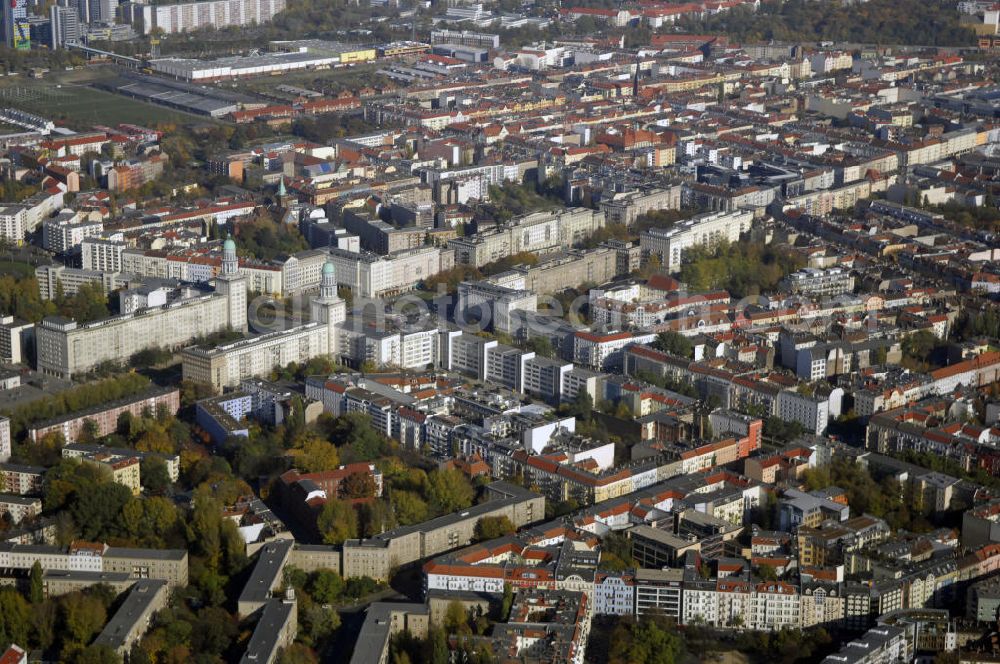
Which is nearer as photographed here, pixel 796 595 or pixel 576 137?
pixel 796 595

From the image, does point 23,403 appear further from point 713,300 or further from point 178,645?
point 713,300

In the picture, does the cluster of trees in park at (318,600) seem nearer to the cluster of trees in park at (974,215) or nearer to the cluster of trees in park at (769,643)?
the cluster of trees in park at (769,643)

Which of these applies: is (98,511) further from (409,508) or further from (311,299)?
(311,299)

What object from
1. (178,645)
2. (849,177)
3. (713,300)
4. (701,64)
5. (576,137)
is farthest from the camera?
(701,64)

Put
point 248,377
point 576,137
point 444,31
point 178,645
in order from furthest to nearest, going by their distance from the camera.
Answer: point 444,31 < point 576,137 < point 248,377 < point 178,645

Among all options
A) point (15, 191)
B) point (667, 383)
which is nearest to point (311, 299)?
point (667, 383)

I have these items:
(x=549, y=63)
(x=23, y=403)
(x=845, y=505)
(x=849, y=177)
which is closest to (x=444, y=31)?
(x=549, y=63)

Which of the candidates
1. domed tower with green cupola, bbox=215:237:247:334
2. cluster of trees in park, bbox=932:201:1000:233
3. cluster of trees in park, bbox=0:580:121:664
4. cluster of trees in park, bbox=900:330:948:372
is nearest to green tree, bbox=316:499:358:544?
cluster of trees in park, bbox=0:580:121:664

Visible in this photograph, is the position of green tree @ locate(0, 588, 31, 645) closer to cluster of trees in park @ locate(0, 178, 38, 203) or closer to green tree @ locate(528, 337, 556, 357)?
green tree @ locate(528, 337, 556, 357)
